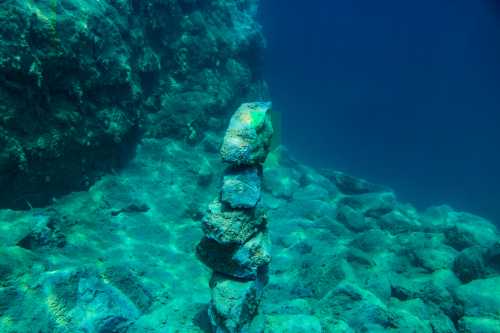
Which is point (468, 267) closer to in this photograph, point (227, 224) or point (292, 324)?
point (292, 324)

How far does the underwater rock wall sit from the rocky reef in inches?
19.9

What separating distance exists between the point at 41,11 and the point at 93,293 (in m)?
4.55

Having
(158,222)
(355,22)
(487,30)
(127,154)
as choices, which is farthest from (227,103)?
(355,22)

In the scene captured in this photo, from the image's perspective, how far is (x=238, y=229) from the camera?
4.33 metres

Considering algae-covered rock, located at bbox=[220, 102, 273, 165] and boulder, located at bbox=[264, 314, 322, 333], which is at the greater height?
algae-covered rock, located at bbox=[220, 102, 273, 165]

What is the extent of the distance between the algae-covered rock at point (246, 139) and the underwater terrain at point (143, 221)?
6.61 feet

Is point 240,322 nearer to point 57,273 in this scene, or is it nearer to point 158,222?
point 57,273

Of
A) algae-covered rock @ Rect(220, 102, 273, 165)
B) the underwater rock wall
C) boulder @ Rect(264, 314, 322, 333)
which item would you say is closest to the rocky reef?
boulder @ Rect(264, 314, 322, 333)

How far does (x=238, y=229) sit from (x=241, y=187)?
0.50 m

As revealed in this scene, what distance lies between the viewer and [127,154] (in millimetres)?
8523

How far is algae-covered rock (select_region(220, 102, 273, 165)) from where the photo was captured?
439 cm

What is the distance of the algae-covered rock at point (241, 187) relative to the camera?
4363 mm

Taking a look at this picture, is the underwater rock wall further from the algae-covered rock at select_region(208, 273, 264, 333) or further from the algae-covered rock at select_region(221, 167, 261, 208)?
the algae-covered rock at select_region(208, 273, 264, 333)

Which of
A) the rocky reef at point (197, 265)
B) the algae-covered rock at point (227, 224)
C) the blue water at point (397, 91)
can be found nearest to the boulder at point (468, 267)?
the rocky reef at point (197, 265)
